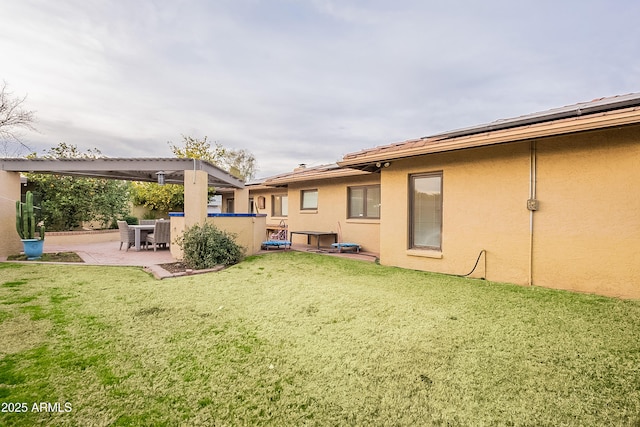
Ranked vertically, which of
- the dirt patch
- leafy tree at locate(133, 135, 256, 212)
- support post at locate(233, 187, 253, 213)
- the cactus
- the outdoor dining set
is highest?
leafy tree at locate(133, 135, 256, 212)

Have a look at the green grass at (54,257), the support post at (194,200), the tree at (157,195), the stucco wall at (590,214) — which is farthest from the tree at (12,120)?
the stucco wall at (590,214)

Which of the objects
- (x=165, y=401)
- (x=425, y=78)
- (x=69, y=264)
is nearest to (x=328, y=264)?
(x=165, y=401)

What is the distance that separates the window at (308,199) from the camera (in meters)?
14.3

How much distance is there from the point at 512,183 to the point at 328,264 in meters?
5.09

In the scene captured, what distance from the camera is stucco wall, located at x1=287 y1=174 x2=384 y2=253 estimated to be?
11688mm

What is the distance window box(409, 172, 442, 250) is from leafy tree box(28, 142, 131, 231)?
648 inches

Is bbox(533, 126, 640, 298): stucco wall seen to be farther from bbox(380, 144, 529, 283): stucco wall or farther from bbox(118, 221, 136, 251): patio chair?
bbox(118, 221, 136, 251): patio chair

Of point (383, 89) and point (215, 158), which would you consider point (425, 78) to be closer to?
point (383, 89)

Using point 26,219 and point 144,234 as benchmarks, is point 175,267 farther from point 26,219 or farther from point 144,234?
point 26,219

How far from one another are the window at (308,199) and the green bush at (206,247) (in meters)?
6.05

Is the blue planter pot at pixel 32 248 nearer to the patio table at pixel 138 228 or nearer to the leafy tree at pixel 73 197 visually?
the patio table at pixel 138 228

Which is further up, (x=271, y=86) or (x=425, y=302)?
(x=271, y=86)

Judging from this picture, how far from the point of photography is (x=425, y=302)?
4.96 m

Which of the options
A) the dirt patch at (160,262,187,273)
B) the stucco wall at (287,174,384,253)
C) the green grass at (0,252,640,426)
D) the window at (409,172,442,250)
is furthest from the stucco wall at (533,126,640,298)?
the dirt patch at (160,262,187,273)
